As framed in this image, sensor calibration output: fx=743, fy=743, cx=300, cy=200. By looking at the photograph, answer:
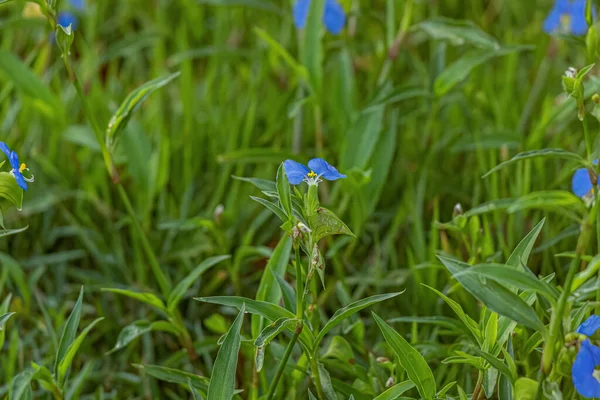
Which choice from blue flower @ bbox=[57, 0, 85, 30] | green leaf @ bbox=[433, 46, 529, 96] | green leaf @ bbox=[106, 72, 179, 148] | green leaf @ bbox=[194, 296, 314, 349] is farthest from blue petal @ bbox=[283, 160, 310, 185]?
blue flower @ bbox=[57, 0, 85, 30]

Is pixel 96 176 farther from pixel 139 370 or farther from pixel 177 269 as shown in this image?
pixel 139 370

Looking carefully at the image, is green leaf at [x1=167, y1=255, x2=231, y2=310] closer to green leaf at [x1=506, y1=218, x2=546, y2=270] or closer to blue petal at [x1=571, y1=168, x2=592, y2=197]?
green leaf at [x1=506, y1=218, x2=546, y2=270]

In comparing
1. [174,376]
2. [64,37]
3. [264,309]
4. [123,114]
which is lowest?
[174,376]

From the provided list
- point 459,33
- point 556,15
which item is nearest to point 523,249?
point 459,33

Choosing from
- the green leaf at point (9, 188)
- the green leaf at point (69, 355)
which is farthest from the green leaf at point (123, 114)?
the green leaf at point (69, 355)

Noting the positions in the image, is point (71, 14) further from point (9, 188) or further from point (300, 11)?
point (9, 188)

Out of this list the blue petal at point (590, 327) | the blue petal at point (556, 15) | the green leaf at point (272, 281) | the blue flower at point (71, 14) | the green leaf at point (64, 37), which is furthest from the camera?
the blue flower at point (71, 14)

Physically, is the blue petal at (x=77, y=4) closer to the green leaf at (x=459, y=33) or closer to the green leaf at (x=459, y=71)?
the green leaf at (x=459, y=33)
